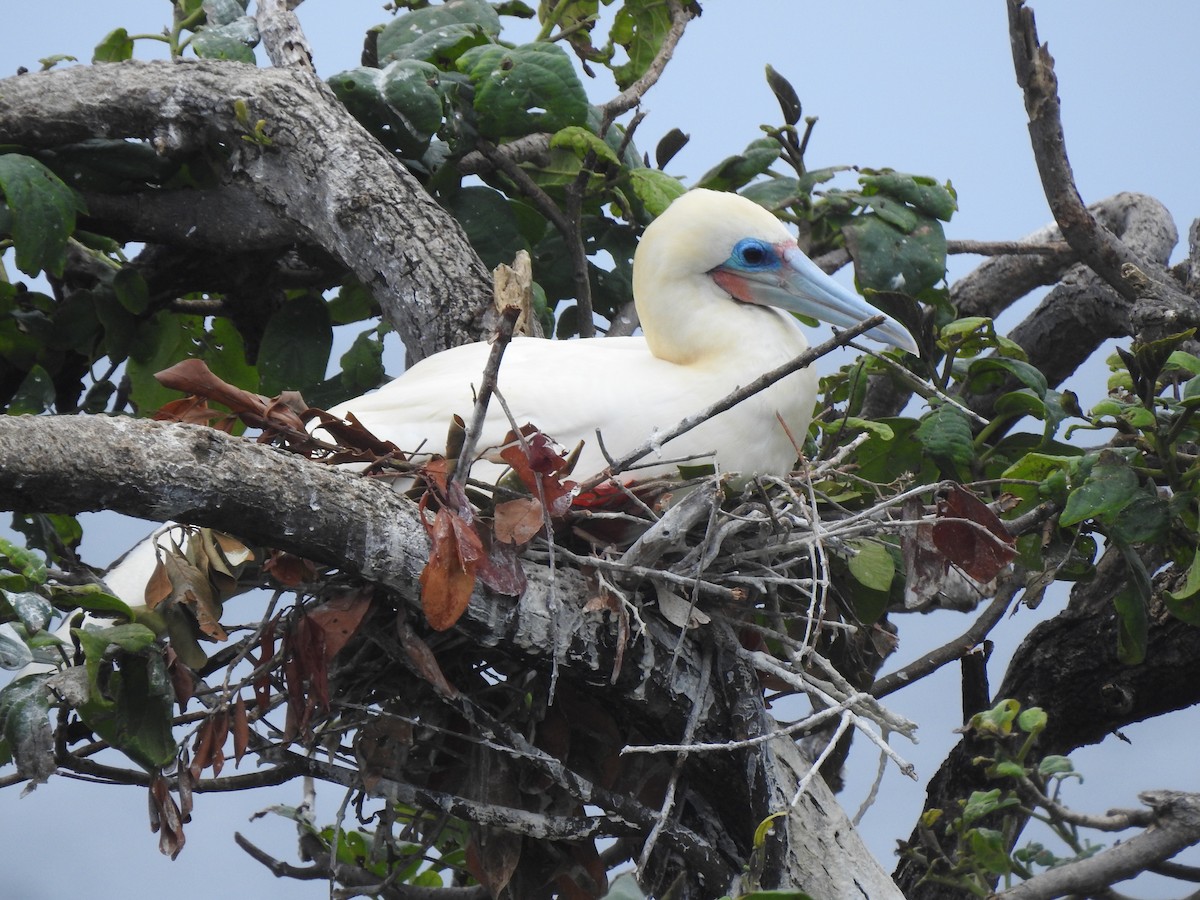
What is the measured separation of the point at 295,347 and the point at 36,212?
0.58 metres

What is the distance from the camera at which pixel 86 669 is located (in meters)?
1.63

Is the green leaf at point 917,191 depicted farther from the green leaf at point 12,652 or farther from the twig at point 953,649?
the green leaf at point 12,652

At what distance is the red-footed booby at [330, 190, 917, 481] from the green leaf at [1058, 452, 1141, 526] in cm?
34

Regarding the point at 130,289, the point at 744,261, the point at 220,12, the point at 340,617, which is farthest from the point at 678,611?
the point at 220,12

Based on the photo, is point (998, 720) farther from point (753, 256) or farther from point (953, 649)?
point (753, 256)

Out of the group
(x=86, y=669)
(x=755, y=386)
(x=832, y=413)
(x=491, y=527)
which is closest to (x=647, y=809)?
(x=491, y=527)

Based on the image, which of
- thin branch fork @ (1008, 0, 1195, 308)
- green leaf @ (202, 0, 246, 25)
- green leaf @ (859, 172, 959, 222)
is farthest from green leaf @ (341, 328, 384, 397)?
thin branch fork @ (1008, 0, 1195, 308)

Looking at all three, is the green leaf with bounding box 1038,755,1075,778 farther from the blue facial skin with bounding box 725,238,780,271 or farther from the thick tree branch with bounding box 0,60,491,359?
the thick tree branch with bounding box 0,60,491,359

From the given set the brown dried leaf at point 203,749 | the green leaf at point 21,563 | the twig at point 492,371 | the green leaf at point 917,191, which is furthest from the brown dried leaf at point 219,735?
the green leaf at point 917,191

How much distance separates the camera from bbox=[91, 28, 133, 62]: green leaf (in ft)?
9.84

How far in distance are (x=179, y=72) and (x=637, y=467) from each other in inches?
53.3

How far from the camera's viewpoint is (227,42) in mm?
2793

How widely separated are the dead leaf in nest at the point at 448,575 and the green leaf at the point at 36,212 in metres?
1.17

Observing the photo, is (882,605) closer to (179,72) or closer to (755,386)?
(755,386)
